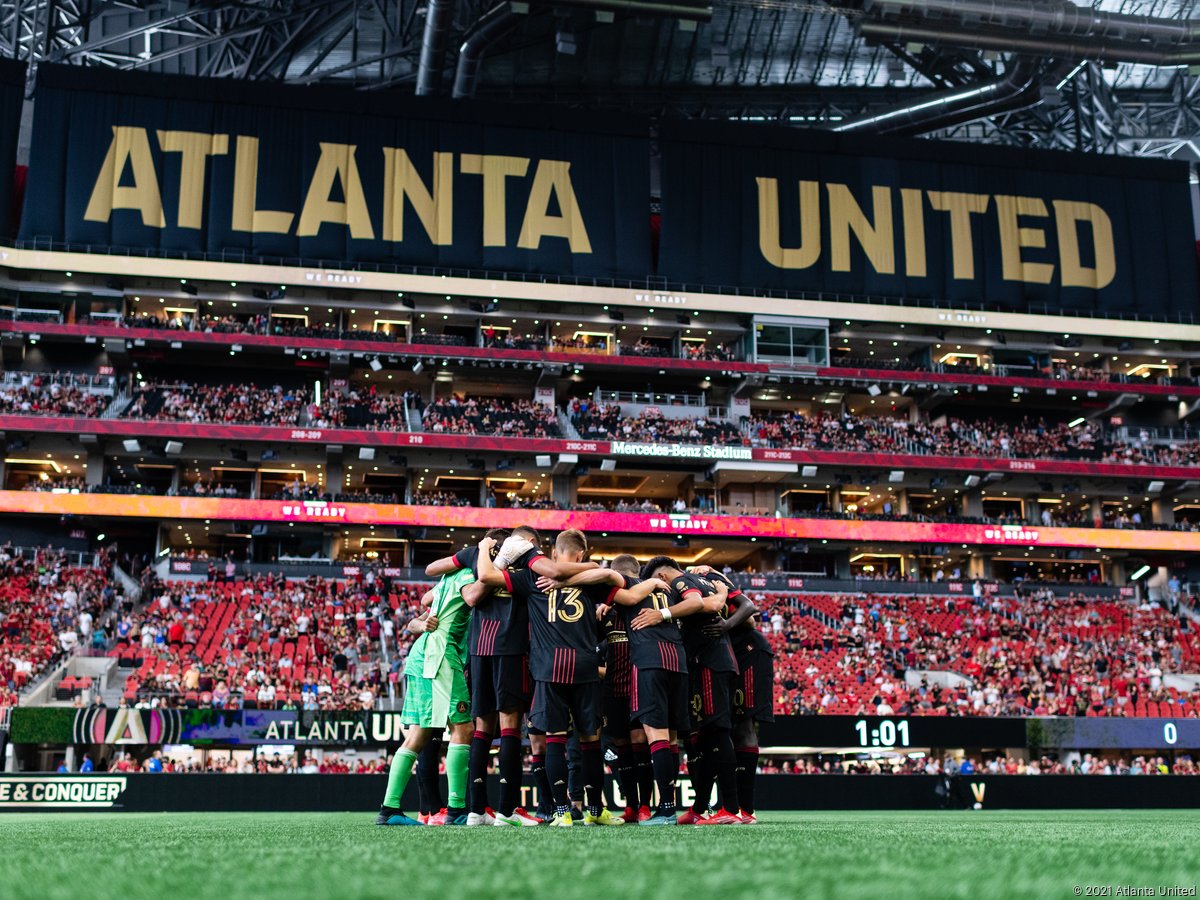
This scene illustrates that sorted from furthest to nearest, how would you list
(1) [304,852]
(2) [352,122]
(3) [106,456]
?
(2) [352,122] → (3) [106,456] → (1) [304,852]

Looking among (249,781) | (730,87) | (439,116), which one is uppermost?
(730,87)

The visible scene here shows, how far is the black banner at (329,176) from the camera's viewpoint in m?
Result: 54.2

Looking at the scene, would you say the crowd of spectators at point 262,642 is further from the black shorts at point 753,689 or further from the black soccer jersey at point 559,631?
the black soccer jersey at point 559,631

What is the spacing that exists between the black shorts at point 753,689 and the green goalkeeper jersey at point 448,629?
2837mm

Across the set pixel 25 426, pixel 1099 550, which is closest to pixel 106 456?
pixel 25 426

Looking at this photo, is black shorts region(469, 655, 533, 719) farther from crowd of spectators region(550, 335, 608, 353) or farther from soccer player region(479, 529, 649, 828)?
crowd of spectators region(550, 335, 608, 353)

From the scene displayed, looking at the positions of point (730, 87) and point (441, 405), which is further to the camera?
point (730, 87)

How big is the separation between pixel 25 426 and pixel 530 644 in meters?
44.0

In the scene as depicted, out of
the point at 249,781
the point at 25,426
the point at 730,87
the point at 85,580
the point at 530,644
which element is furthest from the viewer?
the point at 730,87

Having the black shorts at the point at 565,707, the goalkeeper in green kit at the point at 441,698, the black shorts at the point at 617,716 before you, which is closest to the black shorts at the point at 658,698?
the black shorts at the point at 565,707

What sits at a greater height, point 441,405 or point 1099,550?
point 441,405

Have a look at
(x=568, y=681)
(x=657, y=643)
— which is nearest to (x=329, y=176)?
(x=657, y=643)

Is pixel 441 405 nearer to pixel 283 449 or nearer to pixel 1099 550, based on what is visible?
pixel 283 449

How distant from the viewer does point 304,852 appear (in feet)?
16.8
